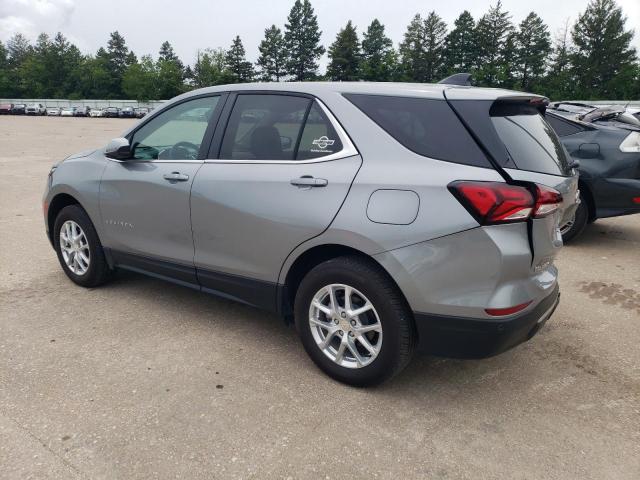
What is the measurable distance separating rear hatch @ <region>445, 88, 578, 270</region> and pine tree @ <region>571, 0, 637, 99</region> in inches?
2911

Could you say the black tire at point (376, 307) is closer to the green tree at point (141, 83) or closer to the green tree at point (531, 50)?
the green tree at point (531, 50)

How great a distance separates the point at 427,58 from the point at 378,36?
16562 mm

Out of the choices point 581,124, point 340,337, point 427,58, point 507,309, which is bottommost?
point 340,337

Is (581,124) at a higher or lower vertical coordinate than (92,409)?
higher

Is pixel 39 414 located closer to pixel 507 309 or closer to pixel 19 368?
pixel 19 368

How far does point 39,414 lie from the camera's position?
2676 mm

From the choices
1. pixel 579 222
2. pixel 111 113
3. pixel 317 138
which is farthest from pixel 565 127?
pixel 111 113

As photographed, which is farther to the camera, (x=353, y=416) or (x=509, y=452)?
(x=353, y=416)

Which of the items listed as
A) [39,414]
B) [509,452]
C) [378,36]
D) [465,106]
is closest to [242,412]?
[39,414]

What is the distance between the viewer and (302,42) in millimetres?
104062

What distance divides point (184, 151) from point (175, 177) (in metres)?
0.24

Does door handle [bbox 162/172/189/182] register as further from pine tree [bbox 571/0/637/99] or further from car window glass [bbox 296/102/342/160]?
pine tree [bbox 571/0/637/99]

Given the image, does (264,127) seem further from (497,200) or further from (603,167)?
(603,167)

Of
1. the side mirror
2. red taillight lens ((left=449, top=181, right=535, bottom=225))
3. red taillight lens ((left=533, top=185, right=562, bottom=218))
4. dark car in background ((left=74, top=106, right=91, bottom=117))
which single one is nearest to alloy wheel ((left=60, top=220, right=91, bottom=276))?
the side mirror
